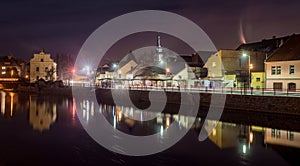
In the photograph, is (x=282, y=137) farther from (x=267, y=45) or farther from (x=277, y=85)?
(x=267, y=45)

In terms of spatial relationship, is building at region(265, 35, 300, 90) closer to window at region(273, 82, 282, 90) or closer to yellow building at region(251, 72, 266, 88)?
window at region(273, 82, 282, 90)

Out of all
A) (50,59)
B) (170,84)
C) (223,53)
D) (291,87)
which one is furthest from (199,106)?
(50,59)

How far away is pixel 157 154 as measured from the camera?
17.6 metres

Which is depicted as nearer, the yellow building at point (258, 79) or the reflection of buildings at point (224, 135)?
the reflection of buildings at point (224, 135)

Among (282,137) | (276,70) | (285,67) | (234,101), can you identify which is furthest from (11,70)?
(282,137)

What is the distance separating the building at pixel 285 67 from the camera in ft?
112

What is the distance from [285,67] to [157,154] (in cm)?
2381

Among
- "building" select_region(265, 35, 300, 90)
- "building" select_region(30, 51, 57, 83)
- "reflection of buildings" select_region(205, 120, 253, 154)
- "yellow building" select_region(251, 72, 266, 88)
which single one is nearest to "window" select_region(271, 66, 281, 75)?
"building" select_region(265, 35, 300, 90)

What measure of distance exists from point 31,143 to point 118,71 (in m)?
59.9

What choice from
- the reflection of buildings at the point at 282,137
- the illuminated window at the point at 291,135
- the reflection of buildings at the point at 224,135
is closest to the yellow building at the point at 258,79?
the reflection of buildings at the point at 224,135

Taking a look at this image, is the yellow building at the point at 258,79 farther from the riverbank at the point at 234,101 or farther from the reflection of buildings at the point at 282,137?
the reflection of buildings at the point at 282,137

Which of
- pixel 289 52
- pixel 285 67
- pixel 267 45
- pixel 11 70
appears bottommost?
pixel 285 67

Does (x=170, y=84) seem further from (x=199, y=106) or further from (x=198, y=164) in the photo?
(x=198, y=164)

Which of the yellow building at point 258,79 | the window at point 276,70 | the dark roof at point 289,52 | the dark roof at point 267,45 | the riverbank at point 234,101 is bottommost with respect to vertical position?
the riverbank at point 234,101
